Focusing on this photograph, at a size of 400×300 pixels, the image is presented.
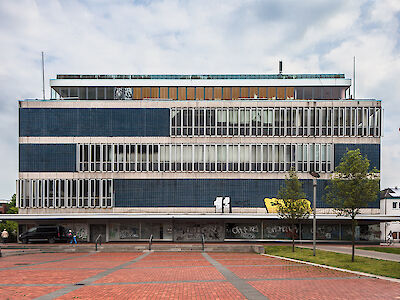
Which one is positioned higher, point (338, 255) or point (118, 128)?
point (118, 128)

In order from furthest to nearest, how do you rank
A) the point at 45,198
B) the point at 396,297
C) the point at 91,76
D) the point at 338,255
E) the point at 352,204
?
1. the point at 91,76
2. the point at 45,198
3. the point at 338,255
4. the point at 352,204
5. the point at 396,297

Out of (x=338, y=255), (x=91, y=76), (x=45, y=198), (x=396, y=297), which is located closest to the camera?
(x=396, y=297)

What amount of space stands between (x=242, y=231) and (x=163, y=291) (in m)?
28.8

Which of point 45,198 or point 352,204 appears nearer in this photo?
point 352,204

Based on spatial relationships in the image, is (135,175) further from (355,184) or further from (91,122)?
(355,184)

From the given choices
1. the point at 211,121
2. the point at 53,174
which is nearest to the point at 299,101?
the point at 211,121

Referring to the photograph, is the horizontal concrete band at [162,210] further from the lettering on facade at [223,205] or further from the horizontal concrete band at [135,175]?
the horizontal concrete band at [135,175]

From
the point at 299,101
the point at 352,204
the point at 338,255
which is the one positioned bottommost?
the point at 338,255

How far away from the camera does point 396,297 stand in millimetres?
11984

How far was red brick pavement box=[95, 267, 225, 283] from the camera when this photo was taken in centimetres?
1560

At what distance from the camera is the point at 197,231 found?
1625 inches

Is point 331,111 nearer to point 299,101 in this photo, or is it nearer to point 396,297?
point 299,101

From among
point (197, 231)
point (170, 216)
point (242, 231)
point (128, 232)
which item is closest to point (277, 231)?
point (242, 231)

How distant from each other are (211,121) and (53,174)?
1846 centimetres
